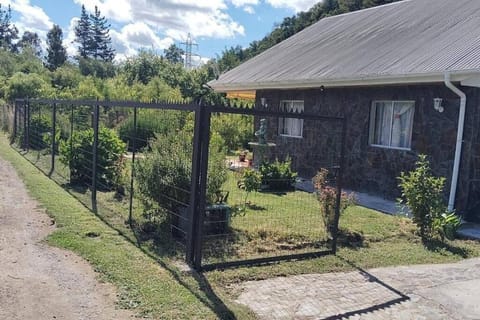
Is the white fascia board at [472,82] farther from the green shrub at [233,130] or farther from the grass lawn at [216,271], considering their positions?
the green shrub at [233,130]

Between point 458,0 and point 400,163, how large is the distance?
5.29 m

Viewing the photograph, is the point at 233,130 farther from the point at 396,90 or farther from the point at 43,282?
the point at 43,282

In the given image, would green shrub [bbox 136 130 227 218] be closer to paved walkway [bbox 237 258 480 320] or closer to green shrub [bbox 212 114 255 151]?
paved walkway [bbox 237 258 480 320]

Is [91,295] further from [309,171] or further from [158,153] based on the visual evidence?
[309,171]

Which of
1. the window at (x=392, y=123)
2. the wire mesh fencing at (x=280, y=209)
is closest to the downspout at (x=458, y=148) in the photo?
the window at (x=392, y=123)

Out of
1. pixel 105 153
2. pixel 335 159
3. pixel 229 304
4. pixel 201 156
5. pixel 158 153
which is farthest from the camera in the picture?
pixel 335 159

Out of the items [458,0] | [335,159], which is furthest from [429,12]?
[335,159]

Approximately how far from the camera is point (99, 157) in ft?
29.2

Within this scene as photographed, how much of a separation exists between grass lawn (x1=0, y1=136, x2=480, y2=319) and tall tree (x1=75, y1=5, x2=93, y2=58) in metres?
72.1

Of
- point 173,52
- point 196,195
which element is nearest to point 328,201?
point 196,195

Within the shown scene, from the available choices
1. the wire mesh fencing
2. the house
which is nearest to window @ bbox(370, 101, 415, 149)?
the house

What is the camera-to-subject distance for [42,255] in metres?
5.10

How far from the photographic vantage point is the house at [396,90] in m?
8.06

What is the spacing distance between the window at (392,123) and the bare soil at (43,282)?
7001 mm
